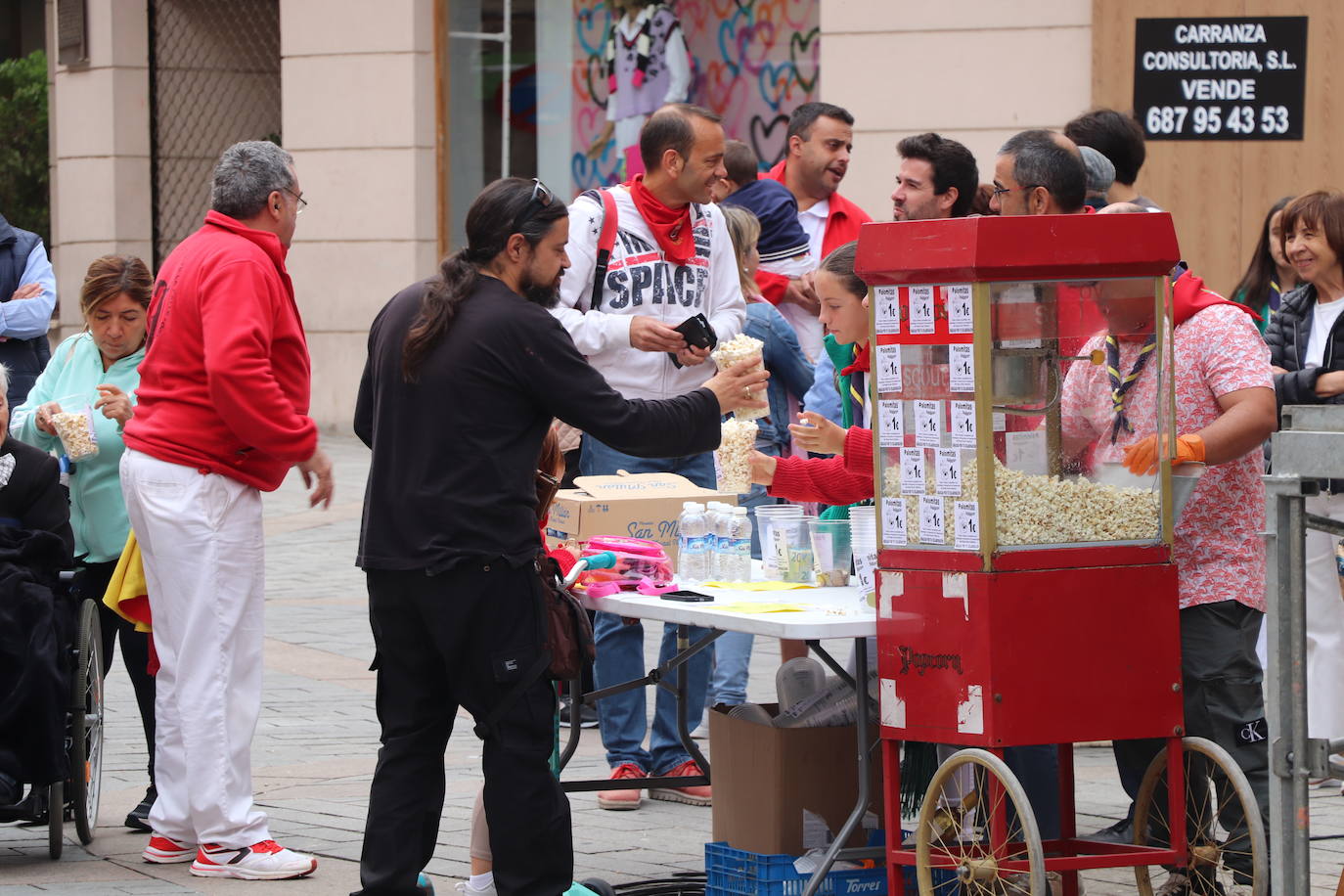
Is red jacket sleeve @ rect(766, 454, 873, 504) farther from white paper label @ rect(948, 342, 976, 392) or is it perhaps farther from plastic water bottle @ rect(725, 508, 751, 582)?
white paper label @ rect(948, 342, 976, 392)

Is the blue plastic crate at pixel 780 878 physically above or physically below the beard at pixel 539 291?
below

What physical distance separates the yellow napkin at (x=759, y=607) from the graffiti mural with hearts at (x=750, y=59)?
10.1 metres

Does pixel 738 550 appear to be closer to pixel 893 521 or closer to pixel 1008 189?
pixel 893 521

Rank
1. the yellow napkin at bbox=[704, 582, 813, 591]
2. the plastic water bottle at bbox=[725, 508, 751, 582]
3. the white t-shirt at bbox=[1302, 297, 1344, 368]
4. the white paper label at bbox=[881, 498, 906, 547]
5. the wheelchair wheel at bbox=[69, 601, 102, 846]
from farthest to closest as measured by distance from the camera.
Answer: the white t-shirt at bbox=[1302, 297, 1344, 368] → the wheelchair wheel at bbox=[69, 601, 102, 846] → the plastic water bottle at bbox=[725, 508, 751, 582] → the yellow napkin at bbox=[704, 582, 813, 591] → the white paper label at bbox=[881, 498, 906, 547]

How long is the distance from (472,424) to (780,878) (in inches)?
55.3

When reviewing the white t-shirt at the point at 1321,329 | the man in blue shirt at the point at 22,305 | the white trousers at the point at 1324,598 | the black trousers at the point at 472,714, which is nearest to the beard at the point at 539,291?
the black trousers at the point at 472,714

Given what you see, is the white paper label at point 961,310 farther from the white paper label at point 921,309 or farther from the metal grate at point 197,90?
the metal grate at point 197,90

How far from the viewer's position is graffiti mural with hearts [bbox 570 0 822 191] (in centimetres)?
1485

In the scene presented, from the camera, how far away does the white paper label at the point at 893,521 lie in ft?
15.5

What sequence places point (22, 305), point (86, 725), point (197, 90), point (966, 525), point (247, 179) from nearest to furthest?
point (966, 525), point (247, 179), point (86, 725), point (22, 305), point (197, 90)

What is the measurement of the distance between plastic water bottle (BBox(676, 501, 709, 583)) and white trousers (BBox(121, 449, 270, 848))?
1.29m

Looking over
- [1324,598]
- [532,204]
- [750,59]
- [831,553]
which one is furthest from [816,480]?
[750,59]

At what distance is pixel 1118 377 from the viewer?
4828 mm

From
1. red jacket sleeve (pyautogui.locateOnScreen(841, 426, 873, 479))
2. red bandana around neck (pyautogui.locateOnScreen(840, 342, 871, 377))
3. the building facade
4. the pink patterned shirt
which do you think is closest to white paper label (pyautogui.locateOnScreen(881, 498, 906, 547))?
red jacket sleeve (pyautogui.locateOnScreen(841, 426, 873, 479))
